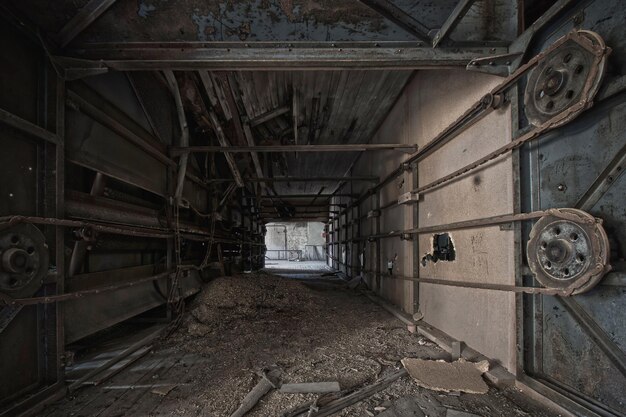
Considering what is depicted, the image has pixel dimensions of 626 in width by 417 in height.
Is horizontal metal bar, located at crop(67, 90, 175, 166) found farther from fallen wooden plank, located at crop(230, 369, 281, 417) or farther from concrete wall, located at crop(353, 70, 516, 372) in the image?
concrete wall, located at crop(353, 70, 516, 372)

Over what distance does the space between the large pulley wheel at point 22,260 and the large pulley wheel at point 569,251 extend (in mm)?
3594

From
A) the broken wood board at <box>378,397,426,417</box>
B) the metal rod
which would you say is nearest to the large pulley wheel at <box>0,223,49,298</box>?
the metal rod

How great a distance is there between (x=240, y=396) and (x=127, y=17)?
3246 millimetres

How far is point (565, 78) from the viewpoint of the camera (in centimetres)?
194

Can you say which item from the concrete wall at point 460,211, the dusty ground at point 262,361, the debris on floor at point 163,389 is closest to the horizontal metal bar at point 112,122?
the dusty ground at point 262,361

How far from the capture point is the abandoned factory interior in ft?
6.14

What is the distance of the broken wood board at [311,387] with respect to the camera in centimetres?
237

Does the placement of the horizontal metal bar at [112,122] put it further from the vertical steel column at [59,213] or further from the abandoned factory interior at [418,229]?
the vertical steel column at [59,213]

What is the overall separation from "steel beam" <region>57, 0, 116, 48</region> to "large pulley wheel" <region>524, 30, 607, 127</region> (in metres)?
3.34

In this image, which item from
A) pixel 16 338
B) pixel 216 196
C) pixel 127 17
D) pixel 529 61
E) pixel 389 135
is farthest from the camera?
pixel 216 196

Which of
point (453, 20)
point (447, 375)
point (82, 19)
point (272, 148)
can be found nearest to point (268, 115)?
point (272, 148)

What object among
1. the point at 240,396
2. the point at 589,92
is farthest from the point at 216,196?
the point at 589,92

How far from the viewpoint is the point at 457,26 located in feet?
8.30

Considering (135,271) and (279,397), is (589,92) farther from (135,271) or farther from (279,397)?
(135,271)
